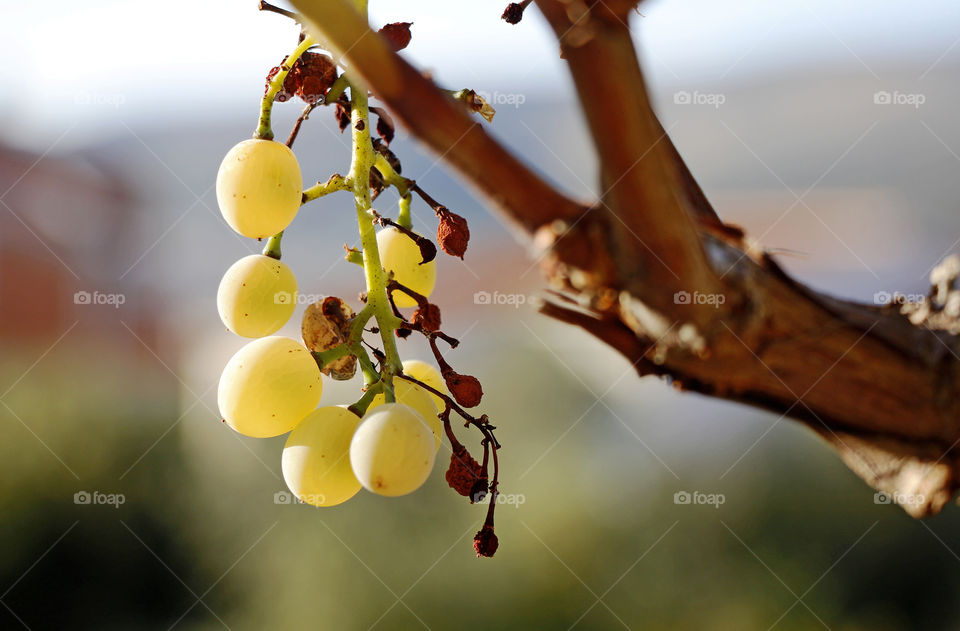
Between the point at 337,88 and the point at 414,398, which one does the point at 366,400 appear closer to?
the point at 414,398

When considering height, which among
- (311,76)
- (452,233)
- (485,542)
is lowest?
(485,542)

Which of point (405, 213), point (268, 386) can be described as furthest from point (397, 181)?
point (268, 386)

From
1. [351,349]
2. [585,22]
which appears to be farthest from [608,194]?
[351,349]

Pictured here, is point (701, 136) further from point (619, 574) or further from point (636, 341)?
point (636, 341)

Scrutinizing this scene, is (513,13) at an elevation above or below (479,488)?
above

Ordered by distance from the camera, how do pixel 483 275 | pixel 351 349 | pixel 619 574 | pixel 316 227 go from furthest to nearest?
pixel 483 275 < pixel 316 227 < pixel 619 574 < pixel 351 349

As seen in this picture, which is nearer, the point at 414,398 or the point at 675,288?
the point at 675,288

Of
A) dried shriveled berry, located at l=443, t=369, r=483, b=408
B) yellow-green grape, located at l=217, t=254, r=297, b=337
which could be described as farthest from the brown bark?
yellow-green grape, located at l=217, t=254, r=297, b=337

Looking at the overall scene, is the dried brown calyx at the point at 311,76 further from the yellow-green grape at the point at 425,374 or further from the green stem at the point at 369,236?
the yellow-green grape at the point at 425,374
